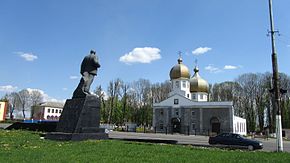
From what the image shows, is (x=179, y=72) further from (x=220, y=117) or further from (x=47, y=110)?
(x=47, y=110)

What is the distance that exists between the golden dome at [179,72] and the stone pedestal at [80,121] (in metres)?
43.2

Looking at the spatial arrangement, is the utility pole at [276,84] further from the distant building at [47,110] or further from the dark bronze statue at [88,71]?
the distant building at [47,110]

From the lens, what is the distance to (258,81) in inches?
2459

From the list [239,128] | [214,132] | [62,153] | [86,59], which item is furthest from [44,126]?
[239,128]

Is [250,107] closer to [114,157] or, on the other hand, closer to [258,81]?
[258,81]

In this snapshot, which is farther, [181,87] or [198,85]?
[181,87]

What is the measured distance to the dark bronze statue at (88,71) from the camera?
651 inches

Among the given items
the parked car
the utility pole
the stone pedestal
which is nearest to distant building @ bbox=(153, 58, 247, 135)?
the parked car

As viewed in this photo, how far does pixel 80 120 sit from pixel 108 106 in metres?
55.7

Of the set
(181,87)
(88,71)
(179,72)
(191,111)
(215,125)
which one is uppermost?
(179,72)

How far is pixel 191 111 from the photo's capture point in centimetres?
5431

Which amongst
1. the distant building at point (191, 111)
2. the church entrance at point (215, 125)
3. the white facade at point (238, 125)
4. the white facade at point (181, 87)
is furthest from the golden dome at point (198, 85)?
the white facade at point (238, 125)

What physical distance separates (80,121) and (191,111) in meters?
41.1

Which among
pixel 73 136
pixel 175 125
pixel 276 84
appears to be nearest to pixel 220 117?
pixel 175 125
